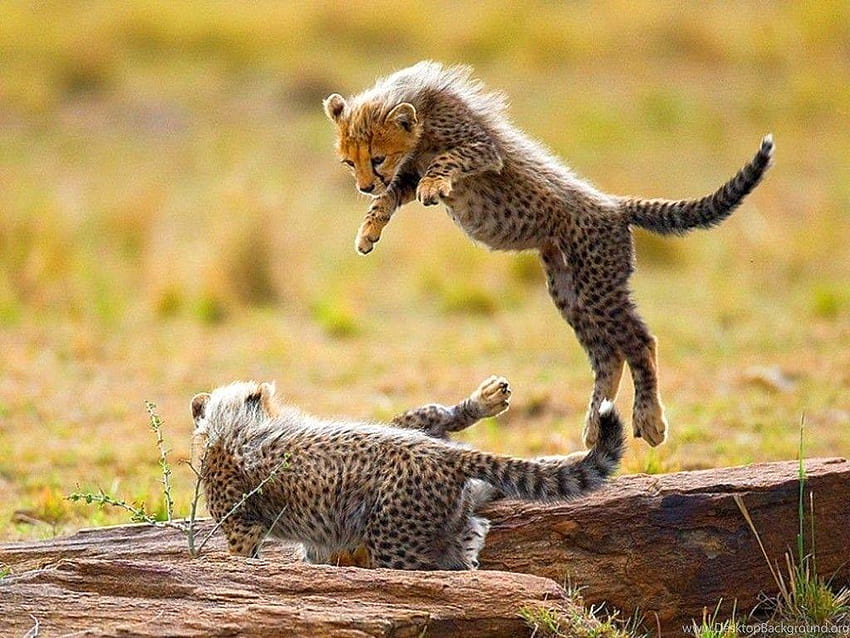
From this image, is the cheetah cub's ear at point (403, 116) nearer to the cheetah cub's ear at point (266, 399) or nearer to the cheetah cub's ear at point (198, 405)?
the cheetah cub's ear at point (266, 399)

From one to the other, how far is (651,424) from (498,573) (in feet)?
5.37

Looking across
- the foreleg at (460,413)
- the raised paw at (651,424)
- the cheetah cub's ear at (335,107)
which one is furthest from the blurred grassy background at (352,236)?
the cheetah cub's ear at (335,107)

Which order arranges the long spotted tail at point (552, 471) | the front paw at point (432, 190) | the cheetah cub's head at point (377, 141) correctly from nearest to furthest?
the long spotted tail at point (552, 471), the front paw at point (432, 190), the cheetah cub's head at point (377, 141)

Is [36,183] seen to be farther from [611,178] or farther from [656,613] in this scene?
[656,613]

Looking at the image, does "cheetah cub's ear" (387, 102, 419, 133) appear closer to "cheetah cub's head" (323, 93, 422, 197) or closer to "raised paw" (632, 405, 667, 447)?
"cheetah cub's head" (323, 93, 422, 197)

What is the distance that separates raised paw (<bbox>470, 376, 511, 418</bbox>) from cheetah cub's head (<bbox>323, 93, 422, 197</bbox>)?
2.87ft

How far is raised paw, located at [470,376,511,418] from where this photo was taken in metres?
5.75

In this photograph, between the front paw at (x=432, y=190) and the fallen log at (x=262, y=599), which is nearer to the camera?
the fallen log at (x=262, y=599)

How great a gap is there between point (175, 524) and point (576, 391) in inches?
172

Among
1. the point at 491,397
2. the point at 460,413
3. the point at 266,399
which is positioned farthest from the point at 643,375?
the point at 266,399

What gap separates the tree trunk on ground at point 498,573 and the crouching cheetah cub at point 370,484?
231 mm

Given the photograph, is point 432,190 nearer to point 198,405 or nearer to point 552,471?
point 552,471

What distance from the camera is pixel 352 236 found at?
49.0 ft

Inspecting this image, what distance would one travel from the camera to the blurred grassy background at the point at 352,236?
890cm
